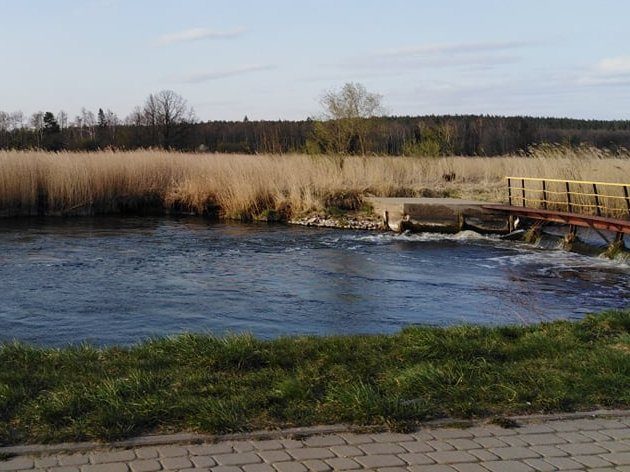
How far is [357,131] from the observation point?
31.5m

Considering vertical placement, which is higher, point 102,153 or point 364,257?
point 102,153

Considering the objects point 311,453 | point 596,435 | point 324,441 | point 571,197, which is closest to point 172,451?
point 311,453

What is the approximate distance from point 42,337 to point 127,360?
2.99 m

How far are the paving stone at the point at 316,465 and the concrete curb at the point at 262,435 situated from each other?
385mm

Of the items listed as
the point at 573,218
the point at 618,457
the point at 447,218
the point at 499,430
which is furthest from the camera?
the point at 447,218

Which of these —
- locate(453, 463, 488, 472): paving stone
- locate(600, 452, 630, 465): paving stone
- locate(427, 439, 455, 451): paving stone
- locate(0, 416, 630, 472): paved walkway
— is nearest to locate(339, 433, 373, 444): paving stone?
locate(0, 416, 630, 472): paved walkway

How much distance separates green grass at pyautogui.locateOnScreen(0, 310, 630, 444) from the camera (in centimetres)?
457

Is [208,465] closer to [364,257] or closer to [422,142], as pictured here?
[364,257]

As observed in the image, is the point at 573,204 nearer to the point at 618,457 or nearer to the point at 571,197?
the point at 571,197

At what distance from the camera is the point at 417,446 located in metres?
4.28

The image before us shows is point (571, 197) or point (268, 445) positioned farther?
point (571, 197)

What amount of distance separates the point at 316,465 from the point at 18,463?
1.58 meters

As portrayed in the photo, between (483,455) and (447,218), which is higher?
(483,455)

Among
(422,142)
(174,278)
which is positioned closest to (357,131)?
(422,142)
